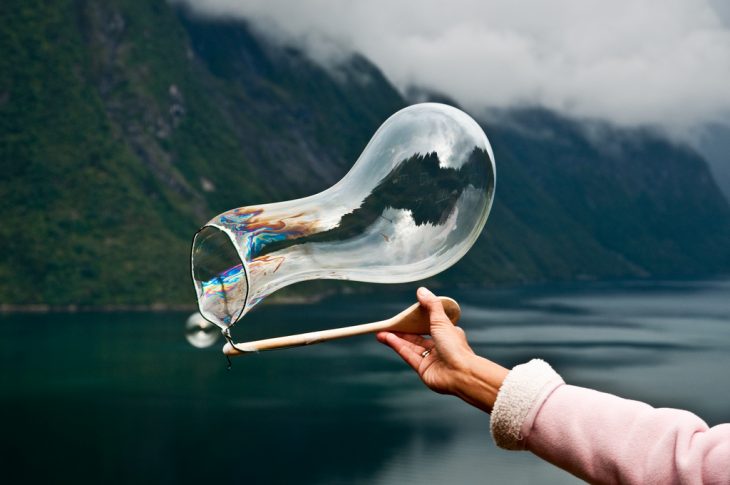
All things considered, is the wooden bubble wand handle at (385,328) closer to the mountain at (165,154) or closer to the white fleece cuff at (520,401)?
the white fleece cuff at (520,401)

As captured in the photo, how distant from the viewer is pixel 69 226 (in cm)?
8056

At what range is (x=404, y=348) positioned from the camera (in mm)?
1198

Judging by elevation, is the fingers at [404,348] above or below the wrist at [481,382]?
below

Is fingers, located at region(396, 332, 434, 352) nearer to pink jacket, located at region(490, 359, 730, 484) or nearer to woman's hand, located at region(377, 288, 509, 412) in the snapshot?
woman's hand, located at region(377, 288, 509, 412)

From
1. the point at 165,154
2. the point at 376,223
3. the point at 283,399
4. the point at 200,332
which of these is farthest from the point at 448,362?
the point at 165,154

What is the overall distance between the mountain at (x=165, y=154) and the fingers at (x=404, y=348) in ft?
239

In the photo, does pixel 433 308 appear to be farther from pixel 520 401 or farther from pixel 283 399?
pixel 283 399

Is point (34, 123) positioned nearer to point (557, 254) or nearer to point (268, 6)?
point (268, 6)

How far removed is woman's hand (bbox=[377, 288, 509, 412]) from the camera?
0.98 m

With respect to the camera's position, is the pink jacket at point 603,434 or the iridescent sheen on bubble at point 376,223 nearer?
the pink jacket at point 603,434

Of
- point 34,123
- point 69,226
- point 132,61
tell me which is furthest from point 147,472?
point 132,61

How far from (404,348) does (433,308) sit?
0.08 m

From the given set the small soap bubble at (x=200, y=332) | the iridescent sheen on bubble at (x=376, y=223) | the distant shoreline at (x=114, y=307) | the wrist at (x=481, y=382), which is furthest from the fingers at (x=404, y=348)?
the distant shoreline at (x=114, y=307)

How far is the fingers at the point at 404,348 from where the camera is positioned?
116 cm
